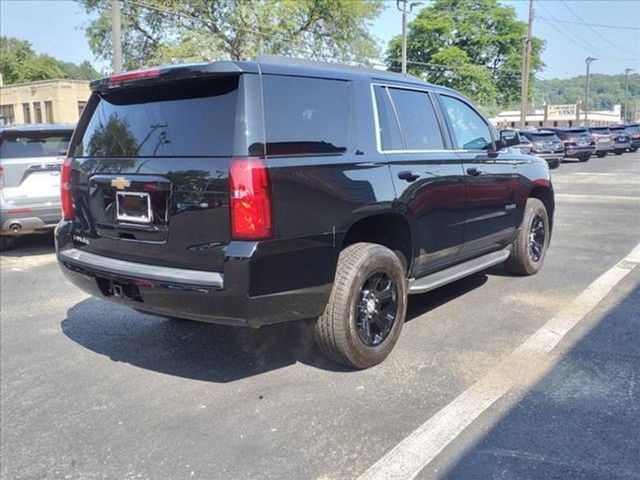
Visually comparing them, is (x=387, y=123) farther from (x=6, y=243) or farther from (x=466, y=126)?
(x=6, y=243)

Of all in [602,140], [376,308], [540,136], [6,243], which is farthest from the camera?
[602,140]

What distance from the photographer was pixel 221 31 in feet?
93.2

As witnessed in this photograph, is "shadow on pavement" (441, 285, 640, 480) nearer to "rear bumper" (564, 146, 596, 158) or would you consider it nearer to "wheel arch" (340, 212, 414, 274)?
"wheel arch" (340, 212, 414, 274)

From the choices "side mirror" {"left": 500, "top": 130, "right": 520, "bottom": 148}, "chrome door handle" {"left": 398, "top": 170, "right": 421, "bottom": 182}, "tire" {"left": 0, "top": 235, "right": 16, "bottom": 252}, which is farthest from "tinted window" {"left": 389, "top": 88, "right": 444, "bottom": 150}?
"tire" {"left": 0, "top": 235, "right": 16, "bottom": 252}

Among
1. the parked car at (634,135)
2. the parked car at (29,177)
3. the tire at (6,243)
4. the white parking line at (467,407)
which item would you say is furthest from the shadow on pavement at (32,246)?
the parked car at (634,135)

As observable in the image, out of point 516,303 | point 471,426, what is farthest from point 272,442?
point 516,303

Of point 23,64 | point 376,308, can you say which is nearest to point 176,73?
point 376,308

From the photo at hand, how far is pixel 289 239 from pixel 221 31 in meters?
27.2

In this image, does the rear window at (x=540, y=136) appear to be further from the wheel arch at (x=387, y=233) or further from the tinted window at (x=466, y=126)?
the wheel arch at (x=387, y=233)

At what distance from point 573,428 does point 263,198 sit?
6.73ft

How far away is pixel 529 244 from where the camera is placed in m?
6.40

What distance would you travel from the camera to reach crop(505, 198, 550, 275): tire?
624cm

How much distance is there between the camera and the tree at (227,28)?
1078 inches

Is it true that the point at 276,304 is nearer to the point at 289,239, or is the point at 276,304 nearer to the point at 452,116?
the point at 289,239
